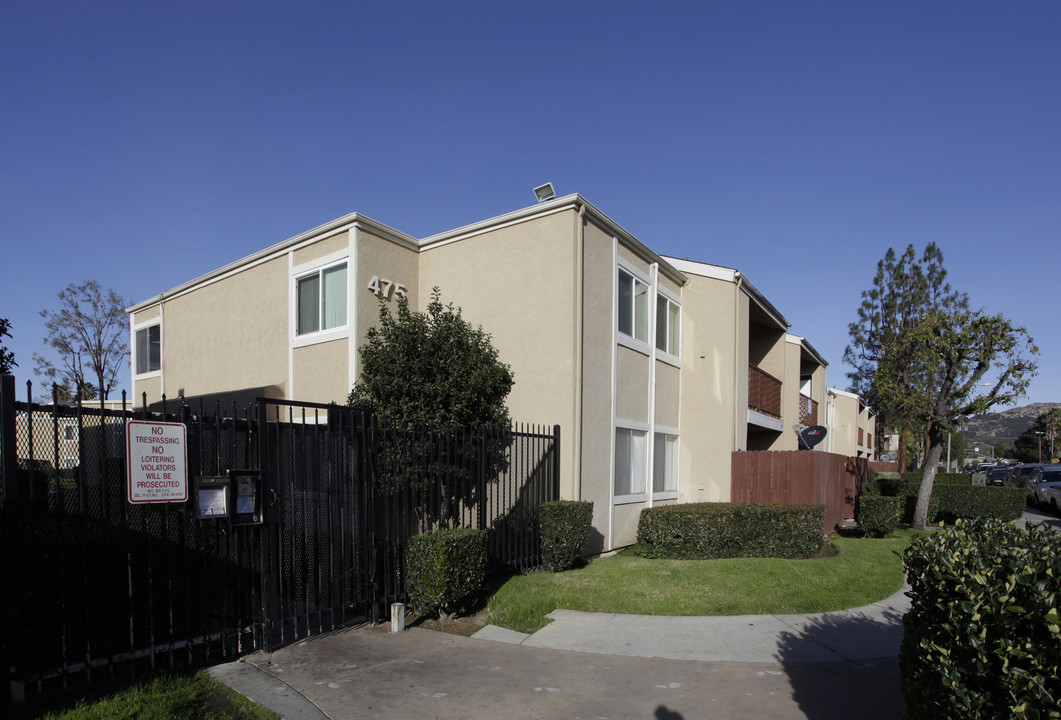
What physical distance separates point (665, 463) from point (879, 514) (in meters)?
A: 4.58

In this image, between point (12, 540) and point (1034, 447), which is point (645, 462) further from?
point (1034, 447)

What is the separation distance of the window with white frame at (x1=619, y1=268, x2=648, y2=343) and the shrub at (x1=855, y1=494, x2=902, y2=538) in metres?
6.01

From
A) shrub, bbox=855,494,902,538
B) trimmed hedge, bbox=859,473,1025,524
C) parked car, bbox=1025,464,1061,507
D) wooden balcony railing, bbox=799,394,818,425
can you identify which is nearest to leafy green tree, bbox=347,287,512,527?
shrub, bbox=855,494,902,538

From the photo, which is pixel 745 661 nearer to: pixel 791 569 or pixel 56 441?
pixel 791 569

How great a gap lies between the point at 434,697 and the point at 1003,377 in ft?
48.9

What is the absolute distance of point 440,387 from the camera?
32.6 ft

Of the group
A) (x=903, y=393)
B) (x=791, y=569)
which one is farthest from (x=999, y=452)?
(x=791, y=569)

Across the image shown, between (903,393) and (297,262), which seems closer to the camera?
(297,262)

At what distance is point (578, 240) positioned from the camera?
1123 cm

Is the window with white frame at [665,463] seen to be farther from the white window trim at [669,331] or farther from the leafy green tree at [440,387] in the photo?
the leafy green tree at [440,387]

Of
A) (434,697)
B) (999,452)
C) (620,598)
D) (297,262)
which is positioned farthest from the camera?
(999,452)

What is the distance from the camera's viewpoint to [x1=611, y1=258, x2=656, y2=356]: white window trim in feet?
40.8

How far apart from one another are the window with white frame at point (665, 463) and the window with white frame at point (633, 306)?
2.23 m

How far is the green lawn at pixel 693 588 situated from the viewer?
26.7 feet
